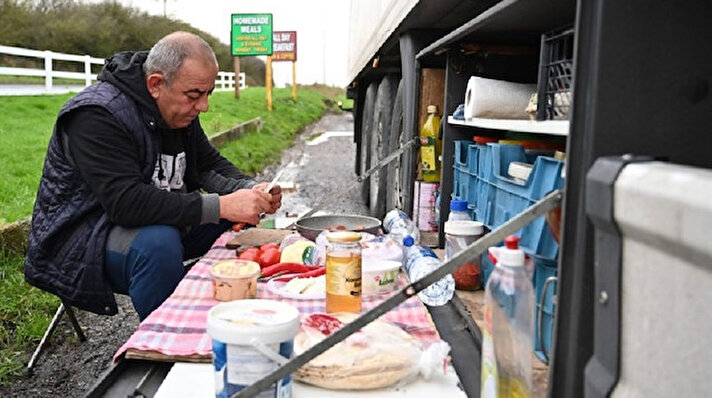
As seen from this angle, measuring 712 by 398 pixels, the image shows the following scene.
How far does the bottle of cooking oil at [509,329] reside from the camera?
1.64 metres

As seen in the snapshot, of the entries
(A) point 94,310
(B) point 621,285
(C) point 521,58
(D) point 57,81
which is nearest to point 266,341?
(B) point 621,285

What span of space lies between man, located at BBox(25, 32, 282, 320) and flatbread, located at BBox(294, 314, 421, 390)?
1290mm

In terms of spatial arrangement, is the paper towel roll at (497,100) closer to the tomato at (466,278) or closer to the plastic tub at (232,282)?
the tomato at (466,278)

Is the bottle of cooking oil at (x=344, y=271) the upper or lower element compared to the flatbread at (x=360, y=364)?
upper

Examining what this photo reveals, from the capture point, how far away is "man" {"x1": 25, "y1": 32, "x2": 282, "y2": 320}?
2887 millimetres

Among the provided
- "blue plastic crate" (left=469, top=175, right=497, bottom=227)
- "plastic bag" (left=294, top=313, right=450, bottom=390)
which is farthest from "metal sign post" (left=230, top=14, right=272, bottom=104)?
"plastic bag" (left=294, top=313, right=450, bottom=390)

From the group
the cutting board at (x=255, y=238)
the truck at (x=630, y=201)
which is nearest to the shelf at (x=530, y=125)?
the truck at (x=630, y=201)

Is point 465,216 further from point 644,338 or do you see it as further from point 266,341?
point 644,338

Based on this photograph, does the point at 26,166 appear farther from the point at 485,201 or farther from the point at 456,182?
the point at 485,201

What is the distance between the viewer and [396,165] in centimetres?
488

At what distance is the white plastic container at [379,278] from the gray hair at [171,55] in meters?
1.30

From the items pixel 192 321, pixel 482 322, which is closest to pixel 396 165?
pixel 482 322

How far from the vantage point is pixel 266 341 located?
153 cm

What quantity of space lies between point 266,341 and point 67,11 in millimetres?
37775
